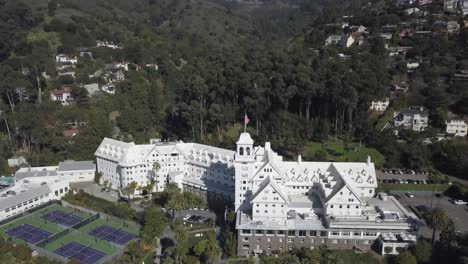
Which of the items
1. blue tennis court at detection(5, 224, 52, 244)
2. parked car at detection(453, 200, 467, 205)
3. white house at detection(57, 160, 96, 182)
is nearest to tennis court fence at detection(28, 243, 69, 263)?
blue tennis court at detection(5, 224, 52, 244)

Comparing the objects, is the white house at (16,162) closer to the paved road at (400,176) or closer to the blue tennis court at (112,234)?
the blue tennis court at (112,234)

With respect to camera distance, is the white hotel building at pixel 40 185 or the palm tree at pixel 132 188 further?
the palm tree at pixel 132 188

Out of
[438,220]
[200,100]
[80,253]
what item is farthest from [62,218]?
[438,220]

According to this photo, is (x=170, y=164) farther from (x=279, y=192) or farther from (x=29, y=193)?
(x=279, y=192)

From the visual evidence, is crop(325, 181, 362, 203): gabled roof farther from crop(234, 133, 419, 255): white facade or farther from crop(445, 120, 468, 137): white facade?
crop(445, 120, 468, 137): white facade

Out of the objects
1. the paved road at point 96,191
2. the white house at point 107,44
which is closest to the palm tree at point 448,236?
the paved road at point 96,191

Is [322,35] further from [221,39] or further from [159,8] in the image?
[159,8]
